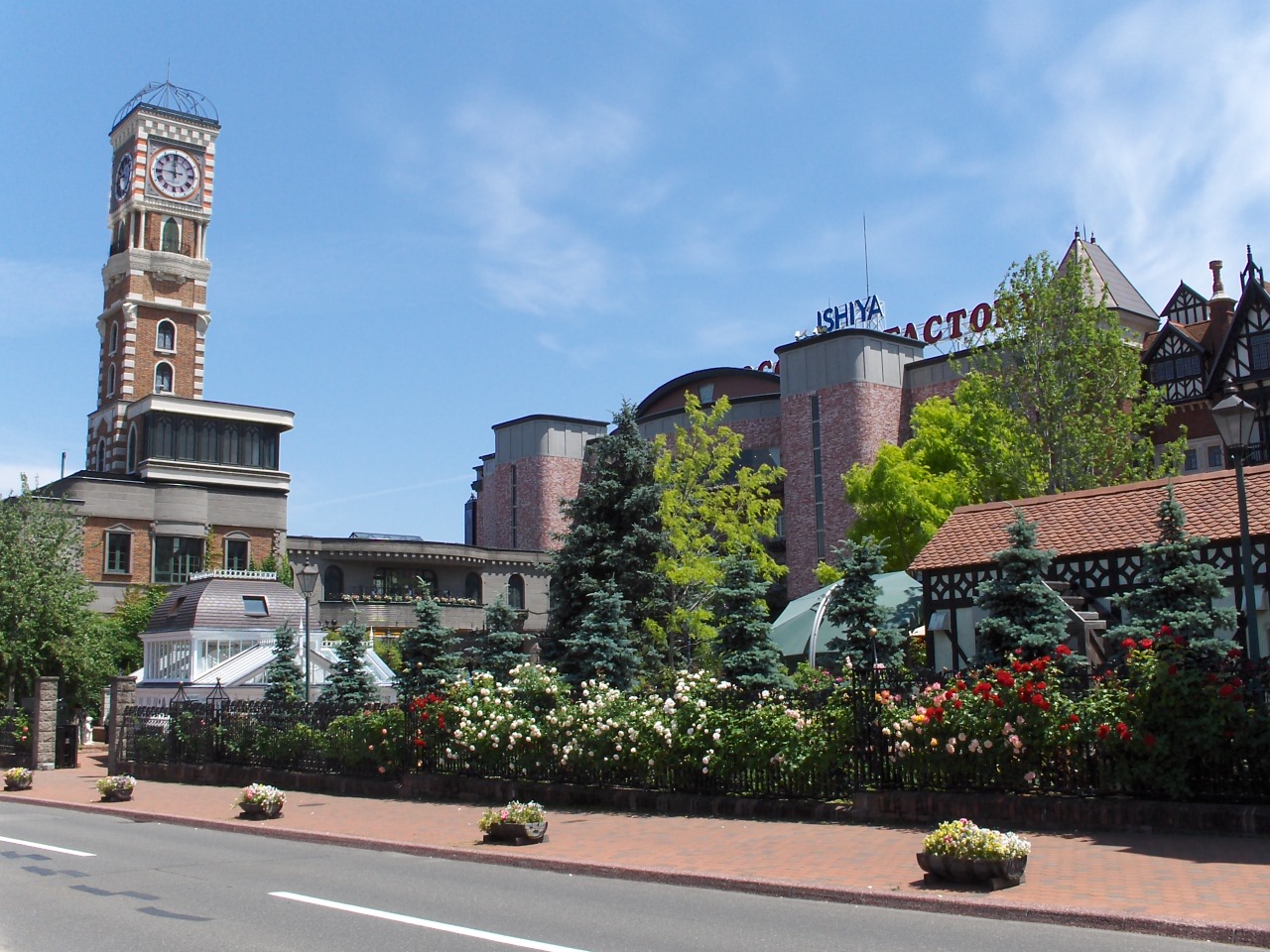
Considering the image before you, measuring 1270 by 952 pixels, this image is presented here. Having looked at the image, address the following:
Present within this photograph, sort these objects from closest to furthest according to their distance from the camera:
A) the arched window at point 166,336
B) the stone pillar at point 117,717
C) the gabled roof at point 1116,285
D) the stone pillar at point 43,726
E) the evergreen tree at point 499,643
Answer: the stone pillar at point 117,717, the evergreen tree at point 499,643, the stone pillar at point 43,726, the gabled roof at point 1116,285, the arched window at point 166,336

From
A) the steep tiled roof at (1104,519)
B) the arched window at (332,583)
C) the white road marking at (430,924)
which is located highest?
the arched window at (332,583)

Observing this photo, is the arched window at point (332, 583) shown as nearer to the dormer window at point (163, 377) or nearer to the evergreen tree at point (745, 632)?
the dormer window at point (163, 377)

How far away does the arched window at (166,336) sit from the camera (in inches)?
2972

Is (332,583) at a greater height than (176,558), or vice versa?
(176,558)

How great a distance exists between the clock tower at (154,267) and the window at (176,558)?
38.3ft

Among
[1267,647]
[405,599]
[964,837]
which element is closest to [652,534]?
[1267,647]

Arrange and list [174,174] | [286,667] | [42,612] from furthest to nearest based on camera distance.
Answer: [174,174] < [42,612] < [286,667]

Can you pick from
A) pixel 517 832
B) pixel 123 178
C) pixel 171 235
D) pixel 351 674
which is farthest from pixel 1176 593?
pixel 123 178

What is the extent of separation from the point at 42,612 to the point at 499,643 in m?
16.1

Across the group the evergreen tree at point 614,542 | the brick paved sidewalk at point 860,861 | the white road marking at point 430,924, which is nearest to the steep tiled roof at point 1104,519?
the evergreen tree at point 614,542

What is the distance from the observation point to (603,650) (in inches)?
905

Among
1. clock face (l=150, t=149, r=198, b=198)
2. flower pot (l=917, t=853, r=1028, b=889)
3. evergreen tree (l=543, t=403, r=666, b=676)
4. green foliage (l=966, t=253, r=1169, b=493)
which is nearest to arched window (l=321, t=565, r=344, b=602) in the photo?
clock face (l=150, t=149, r=198, b=198)

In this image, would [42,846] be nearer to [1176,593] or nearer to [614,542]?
[614,542]

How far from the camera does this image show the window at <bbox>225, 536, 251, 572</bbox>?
6594cm
